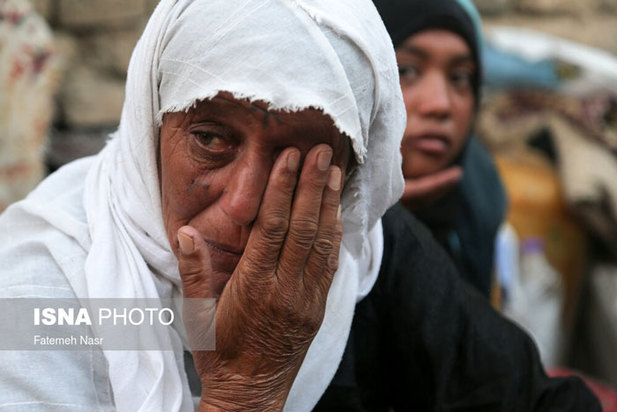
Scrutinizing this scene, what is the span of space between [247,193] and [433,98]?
1475 mm

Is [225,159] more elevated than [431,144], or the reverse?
[225,159]

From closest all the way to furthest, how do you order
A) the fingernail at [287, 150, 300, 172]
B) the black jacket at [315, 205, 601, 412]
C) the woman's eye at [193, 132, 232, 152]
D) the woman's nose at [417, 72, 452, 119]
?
the fingernail at [287, 150, 300, 172] < the woman's eye at [193, 132, 232, 152] < the black jacket at [315, 205, 601, 412] < the woman's nose at [417, 72, 452, 119]

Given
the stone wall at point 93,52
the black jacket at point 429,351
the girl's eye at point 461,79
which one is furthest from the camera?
the stone wall at point 93,52

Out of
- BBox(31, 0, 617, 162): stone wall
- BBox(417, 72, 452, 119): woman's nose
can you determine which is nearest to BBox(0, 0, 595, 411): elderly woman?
BBox(417, 72, 452, 119): woman's nose

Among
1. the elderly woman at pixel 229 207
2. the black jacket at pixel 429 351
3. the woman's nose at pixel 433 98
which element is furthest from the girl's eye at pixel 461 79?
the elderly woman at pixel 229 207

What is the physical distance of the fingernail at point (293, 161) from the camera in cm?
132

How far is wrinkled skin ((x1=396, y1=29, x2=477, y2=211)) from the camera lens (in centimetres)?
272

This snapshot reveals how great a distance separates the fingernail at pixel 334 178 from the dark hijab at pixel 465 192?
145 cm

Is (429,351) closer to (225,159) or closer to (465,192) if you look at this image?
(225,159)

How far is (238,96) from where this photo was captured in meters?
1.33

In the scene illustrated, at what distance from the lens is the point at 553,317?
4.04m

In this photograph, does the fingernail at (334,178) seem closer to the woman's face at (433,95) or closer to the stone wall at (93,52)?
the woman's face at (433,95)

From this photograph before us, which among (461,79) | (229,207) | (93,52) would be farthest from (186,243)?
(93,52)

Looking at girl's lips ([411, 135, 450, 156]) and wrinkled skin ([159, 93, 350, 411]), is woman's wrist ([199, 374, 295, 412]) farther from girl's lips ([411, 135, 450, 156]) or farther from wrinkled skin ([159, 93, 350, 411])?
girl's lips ([411, 135, 450, 156])
